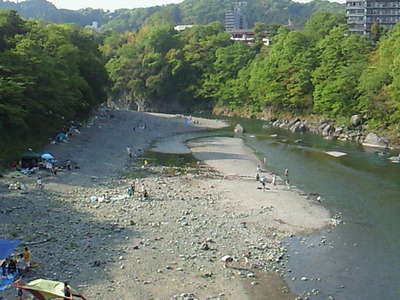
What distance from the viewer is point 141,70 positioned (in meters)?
99.4

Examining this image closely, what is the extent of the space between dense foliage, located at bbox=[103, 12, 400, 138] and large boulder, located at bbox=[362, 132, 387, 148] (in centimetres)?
347

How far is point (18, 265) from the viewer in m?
16.8

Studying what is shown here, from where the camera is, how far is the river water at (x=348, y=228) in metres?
18.2

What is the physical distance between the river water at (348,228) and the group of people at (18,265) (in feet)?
32.5

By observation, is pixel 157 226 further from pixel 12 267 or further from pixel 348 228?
pixel 348 228

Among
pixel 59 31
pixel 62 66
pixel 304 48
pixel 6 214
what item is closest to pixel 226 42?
pixel 304 48

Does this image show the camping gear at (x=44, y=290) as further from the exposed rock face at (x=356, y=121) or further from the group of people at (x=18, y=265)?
the exposed rock face at (x=356, y=121)

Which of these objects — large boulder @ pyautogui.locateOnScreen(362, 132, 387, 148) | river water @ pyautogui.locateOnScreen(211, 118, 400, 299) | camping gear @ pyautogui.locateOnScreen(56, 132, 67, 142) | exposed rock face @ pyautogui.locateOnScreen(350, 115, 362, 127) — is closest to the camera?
river water @ pyautogui.locateOnScreen(211, 118, 400, 299)

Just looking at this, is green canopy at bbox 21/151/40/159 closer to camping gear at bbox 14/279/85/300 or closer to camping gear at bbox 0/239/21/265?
camping gear at bbox 0/239/21/265

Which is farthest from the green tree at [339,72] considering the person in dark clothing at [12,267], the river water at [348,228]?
the person in dark clothing at [12,267]

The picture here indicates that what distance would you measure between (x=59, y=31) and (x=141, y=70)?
4415 centimetres

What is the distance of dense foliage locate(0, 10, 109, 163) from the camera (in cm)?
3347

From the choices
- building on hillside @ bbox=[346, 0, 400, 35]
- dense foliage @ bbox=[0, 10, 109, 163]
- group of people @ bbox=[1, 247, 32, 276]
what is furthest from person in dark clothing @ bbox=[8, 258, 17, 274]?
building on hillside @ bbox=[346, 0, 400, 35]

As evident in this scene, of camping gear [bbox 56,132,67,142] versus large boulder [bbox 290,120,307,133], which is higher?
camping gear [bbox 56,132,67,142]
